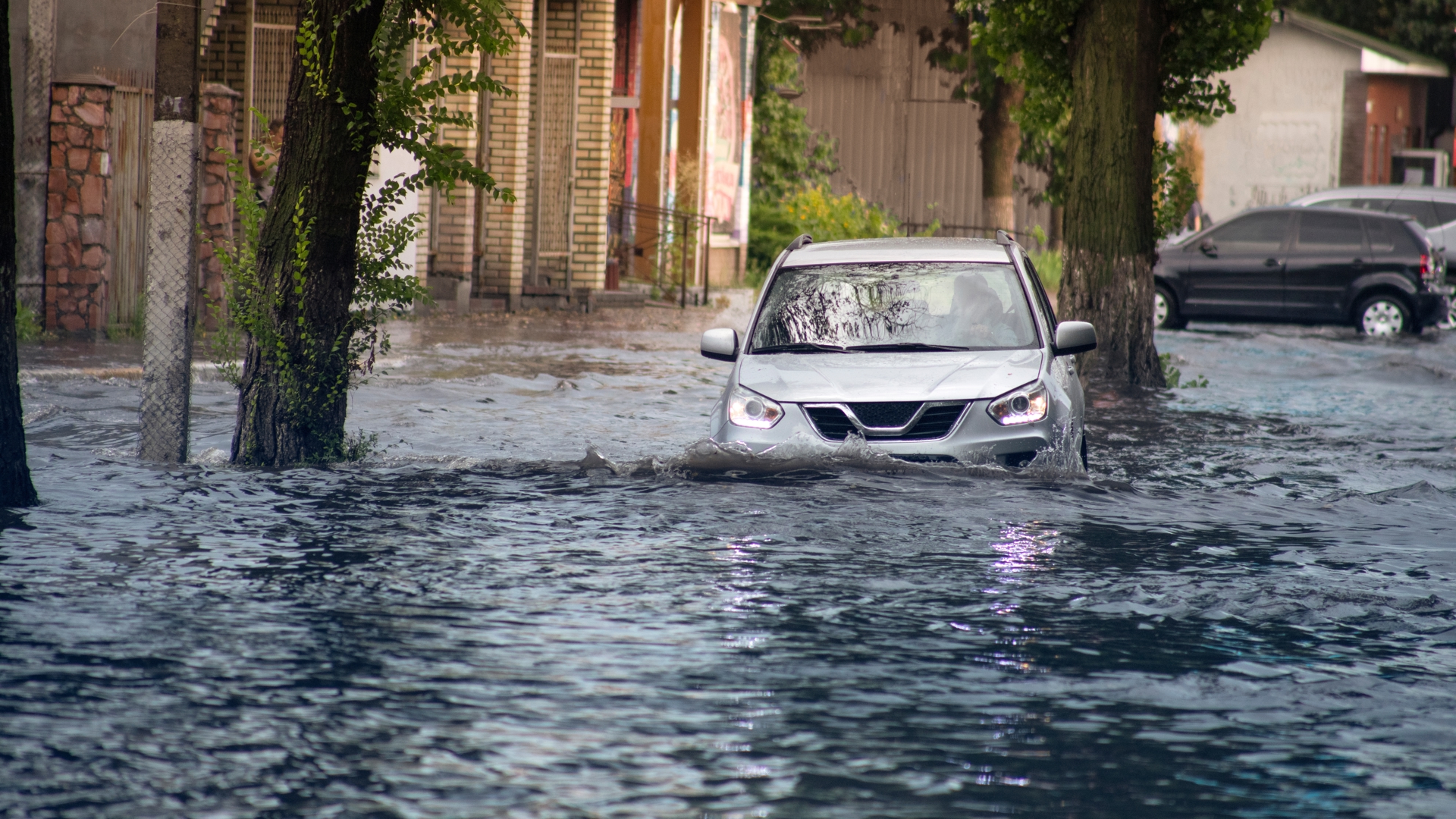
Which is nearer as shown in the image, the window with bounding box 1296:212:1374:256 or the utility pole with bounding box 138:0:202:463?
the utility pole with bounding box 138:0:202:463

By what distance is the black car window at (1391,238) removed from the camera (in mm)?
26578

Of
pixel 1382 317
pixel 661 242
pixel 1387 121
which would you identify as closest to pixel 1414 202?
pixel 1382 317

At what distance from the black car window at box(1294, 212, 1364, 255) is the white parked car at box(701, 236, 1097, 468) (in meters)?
17.3

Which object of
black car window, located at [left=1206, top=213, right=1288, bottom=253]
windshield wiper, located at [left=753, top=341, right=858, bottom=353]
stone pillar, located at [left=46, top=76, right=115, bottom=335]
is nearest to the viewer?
windshield wiper, located at [left=753, top=341, right=858, bottom=353]

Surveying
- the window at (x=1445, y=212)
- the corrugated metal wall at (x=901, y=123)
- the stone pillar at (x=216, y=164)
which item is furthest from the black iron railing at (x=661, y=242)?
the corrugated metal wall at (x=901, y=123)

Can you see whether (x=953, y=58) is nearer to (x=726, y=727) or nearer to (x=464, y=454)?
(x=464, y=454)

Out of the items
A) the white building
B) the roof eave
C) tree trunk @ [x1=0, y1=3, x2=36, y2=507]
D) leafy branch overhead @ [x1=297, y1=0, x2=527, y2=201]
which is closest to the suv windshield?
leafy branch overhead @ [x1=297, y1=0, x2=527, y2=201]

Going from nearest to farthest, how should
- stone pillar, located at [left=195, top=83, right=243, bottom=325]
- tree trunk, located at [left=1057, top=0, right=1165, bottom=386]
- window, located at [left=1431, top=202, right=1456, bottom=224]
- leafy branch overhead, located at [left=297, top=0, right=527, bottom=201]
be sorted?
leafy branch overhead, located at [left=297, top=0, right=527, bottom=201] < tree trunk, located at [left=1057, top=0, right=1165, bottom=386] < stone pillar, located at [left=195, top=83, right=243, bottom=325] < window, located at [left=1431, top=202, right=1456, bottom=224]

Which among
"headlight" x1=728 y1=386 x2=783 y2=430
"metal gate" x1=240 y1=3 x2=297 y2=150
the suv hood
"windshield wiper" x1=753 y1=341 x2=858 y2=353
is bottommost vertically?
"headlight" x1=728 y1=386 x2=783 y2=430

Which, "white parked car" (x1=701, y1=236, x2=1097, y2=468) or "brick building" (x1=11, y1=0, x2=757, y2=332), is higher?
"brick building" (x1=11, y1=0, x2=757, y2=332)

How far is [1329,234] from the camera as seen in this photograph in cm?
2692

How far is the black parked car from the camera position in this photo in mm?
26531

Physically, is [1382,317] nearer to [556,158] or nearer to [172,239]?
[556,158]

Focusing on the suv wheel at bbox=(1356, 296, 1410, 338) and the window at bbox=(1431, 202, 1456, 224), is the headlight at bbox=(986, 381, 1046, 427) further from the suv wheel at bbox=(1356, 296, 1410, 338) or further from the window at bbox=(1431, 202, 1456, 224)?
the window at bbox=(1431, 202, 1456, 224)
